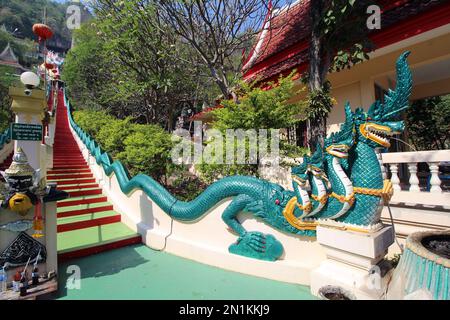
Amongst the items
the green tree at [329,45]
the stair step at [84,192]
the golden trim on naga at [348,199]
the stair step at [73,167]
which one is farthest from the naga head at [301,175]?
the stair step at [73,167]

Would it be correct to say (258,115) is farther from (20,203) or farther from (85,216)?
(85,216)

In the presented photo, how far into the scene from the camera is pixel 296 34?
8.34 metres

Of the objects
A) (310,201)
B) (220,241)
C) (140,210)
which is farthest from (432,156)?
(140,210)

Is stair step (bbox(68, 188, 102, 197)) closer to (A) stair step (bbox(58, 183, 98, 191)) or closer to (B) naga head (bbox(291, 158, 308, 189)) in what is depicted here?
(A) stair step (bbox(58, 183, 98, 191))

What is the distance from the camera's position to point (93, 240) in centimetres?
438

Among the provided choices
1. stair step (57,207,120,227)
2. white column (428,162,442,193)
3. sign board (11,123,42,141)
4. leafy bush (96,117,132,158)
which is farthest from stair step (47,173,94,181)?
white column (428,162,442,193)

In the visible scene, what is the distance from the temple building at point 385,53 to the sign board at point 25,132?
580 cm

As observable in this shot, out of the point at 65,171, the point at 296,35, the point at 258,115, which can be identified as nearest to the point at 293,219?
the point at 258,115

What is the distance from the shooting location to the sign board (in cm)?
386

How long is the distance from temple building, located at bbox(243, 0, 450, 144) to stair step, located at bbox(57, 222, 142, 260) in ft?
18.8

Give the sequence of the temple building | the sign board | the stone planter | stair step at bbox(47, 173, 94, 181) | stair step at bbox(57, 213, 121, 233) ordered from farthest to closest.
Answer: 1. stair step at bbox(47, 173, 94, 181)
2. stair step at bbox(57, 213, 121, 233)
3. the temple building
4. the sign board
5. the stone planter

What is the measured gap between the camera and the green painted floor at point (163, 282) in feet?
9.58

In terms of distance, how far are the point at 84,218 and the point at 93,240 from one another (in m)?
1.06

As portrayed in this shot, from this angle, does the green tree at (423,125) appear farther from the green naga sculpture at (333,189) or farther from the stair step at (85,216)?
the stair step at (85,216)
